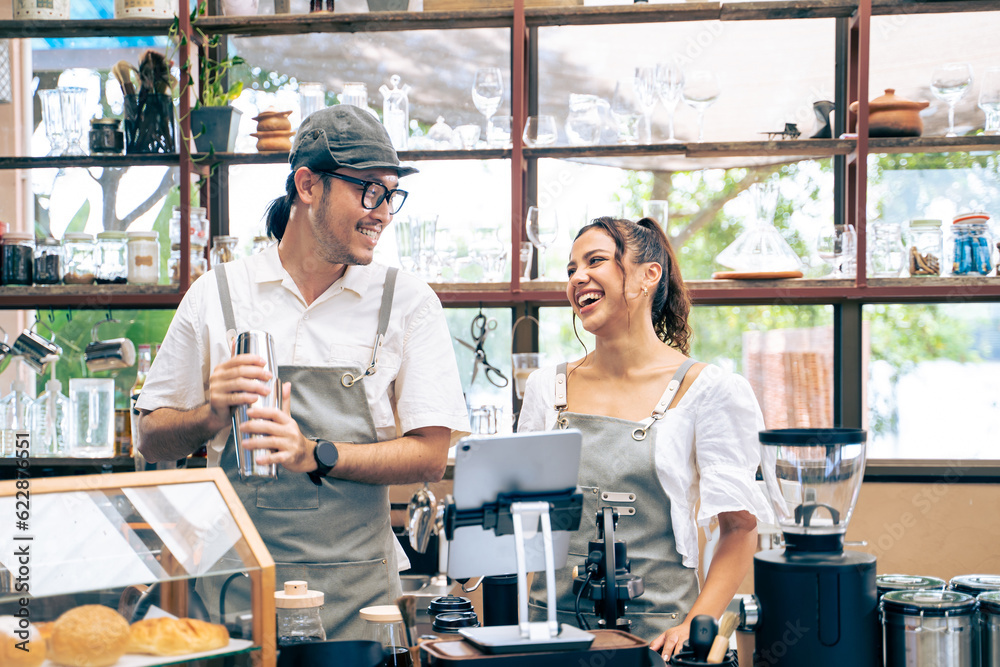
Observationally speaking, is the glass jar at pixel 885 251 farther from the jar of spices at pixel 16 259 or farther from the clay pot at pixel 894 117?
the jar of spices at pixel 16 259

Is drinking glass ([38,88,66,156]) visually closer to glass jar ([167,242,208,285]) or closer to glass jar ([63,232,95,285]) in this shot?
glass jar ([63,232,95,285])

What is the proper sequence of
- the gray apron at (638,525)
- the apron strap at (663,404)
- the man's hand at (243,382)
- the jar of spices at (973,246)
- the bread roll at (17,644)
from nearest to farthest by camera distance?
the bread roll at (17,644)
the man's hand at (243,382)
the gray apron at (638,525)
the apron strap at (663,404)
the jar of spices at (973,246)

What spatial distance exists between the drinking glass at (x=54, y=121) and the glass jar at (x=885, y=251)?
2607mm

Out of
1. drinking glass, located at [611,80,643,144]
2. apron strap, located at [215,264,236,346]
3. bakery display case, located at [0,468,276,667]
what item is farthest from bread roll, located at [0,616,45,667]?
drinking glass, located at [611,80,643,144]

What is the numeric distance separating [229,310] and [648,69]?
5.36 feet

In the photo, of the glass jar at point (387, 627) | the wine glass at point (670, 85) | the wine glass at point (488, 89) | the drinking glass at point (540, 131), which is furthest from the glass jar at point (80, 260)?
the glass jar at point (387, 627)

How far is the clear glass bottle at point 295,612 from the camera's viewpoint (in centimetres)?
117

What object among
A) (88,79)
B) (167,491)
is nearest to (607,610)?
(167,491)

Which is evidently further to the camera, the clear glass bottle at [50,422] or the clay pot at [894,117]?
the clear glass bottle at [50,422]

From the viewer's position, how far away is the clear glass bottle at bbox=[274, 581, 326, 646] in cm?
117

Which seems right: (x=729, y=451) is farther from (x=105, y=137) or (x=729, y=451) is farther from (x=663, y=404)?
(x=105, y=137)

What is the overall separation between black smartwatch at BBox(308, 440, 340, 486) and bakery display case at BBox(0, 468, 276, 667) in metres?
0.26

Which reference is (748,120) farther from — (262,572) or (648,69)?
(262,572)

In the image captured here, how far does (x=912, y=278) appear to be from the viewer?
266cm
